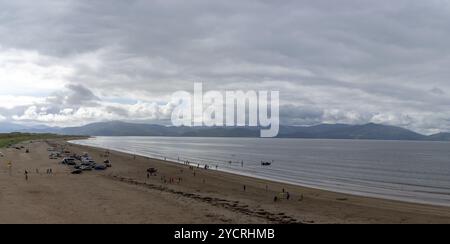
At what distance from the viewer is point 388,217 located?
1452 inches

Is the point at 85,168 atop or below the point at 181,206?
atop

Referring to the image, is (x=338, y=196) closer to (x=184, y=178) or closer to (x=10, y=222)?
(x=184, y=178)

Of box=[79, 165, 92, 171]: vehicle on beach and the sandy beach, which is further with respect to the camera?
box=[79, 165, 92, 171]: vehicle on beach

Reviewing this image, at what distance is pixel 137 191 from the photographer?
45.6 m

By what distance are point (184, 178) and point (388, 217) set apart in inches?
1464

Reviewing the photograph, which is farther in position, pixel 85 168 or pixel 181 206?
pixel 85 168

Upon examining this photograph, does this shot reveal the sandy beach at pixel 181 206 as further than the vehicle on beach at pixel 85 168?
No
